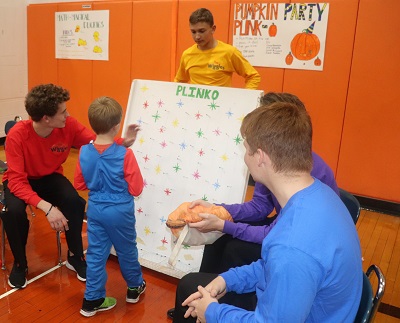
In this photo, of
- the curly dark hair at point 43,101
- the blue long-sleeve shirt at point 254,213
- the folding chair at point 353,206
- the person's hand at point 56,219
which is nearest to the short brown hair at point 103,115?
the curly dark hair at point 43,101

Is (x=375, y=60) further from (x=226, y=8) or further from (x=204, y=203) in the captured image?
(x=204, y=203)

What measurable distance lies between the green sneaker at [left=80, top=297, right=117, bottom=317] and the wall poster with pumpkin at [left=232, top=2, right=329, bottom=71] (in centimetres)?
293

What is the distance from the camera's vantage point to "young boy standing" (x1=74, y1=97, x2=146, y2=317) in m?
1.89

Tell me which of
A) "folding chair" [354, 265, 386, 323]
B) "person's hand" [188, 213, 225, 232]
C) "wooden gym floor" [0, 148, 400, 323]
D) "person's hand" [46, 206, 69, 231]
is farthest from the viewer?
"person's hand" [46, 206, 69, 231]

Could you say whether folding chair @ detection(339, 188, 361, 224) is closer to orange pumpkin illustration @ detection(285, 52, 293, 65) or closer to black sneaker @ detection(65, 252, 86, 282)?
black sneaker @ detection(65, 252, 86, 282)

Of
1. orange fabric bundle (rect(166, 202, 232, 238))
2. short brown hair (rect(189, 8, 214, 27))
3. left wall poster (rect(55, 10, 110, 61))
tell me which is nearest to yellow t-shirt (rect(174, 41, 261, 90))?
short brown hair (rect(189, 8, 214, 27))

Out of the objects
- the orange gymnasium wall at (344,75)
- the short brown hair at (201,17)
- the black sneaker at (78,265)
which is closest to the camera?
the black sneaker at (78,265)

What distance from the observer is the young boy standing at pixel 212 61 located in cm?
294

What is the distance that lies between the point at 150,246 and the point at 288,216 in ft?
5.71

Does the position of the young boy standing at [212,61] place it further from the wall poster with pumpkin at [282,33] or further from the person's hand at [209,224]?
the person's hand at [209,224]

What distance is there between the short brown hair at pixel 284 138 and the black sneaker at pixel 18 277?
1.83 meters

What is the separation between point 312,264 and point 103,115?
1.36 metres

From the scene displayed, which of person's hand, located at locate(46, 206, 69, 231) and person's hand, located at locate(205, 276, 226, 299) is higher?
person's hand, located at locate(205, 276, 226, 299)

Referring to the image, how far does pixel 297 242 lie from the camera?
84 cm
